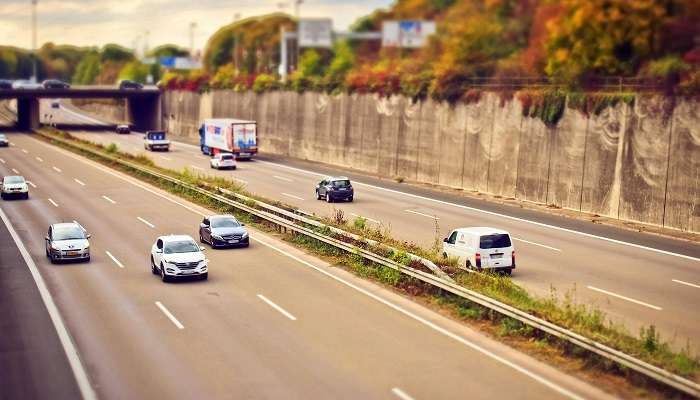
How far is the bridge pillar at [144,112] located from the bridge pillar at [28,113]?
16341 millimetres

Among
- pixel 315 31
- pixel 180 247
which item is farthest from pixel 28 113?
pixel 180 247

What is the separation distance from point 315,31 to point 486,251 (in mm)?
81797

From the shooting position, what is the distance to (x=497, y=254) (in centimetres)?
2891

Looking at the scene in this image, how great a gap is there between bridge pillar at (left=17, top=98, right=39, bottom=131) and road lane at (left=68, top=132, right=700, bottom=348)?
3116 inches

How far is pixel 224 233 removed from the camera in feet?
113

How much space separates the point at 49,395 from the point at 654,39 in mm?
43978

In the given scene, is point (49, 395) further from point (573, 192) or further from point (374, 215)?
point (573, 192)

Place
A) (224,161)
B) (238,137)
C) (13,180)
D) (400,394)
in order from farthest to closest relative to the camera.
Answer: (238,137), (224,161), (13,180), (400,394)

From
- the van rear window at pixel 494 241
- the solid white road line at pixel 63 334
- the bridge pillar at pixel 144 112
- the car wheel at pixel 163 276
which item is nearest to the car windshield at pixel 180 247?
the car wheel at pixel 163 276

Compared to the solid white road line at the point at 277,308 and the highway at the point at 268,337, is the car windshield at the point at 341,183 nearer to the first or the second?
the highway at the point at 268,337

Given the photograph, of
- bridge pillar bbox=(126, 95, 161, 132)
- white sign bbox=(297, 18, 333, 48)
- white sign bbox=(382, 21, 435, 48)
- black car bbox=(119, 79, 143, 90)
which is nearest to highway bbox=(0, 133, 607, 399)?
white sign bbox=(382, 21, 435, 48)

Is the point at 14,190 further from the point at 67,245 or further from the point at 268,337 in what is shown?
the point at 268,337

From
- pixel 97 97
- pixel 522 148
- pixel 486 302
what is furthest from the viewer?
pixel 97 97

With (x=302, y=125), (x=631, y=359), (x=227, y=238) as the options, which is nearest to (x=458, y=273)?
(x=631, y=359)
